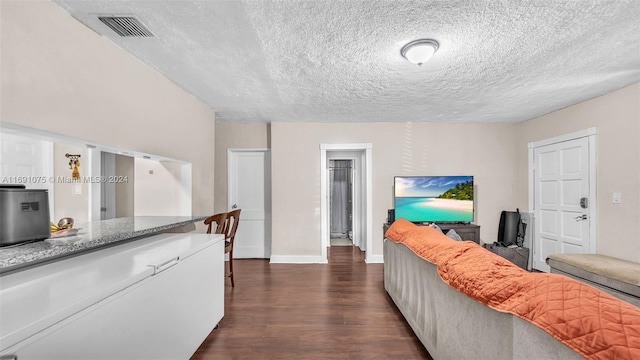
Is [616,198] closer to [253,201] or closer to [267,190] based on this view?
[267,190]

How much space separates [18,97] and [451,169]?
4962 millimetres

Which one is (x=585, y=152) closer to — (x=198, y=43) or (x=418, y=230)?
(x=418, y=230)

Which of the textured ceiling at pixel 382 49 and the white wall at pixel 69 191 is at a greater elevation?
the textured ceiling at pixel 382 49

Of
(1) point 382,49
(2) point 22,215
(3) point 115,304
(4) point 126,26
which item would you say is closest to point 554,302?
(3) point 115,304

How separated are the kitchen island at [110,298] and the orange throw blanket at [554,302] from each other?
155cm

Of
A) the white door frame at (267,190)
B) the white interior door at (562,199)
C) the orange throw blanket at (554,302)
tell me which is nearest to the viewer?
the orange throw blanket at (554,302)

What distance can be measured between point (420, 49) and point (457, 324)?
72.6 inches

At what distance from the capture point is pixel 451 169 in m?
4.50

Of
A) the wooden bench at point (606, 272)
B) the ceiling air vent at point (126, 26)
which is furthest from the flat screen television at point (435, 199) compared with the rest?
the ceiling air vent at point (126, 26)

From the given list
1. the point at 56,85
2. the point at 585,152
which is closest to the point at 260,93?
the point at 56,85

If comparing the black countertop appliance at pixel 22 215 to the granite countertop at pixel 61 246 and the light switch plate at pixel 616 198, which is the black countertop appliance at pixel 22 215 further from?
the light switch plate at pixel 616 198

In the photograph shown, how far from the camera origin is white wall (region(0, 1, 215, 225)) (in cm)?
140

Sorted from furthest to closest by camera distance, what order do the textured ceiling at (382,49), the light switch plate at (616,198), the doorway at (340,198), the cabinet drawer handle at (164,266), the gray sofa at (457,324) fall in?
→ the doorway at (340,198) < the light switch plate at (616,198) < the textured ceiling at (382,49) < the cabinet drawer handle at (164,266) < the gray sofa at (457,324)

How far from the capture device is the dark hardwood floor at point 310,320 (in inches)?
79.0
